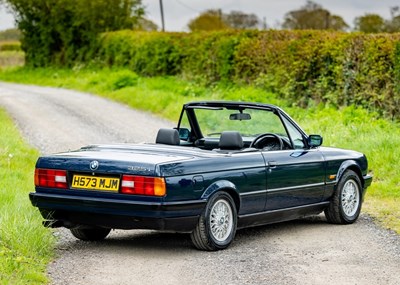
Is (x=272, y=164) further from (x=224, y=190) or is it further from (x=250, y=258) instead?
(x=250, y=258)

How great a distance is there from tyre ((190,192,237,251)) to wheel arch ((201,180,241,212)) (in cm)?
5

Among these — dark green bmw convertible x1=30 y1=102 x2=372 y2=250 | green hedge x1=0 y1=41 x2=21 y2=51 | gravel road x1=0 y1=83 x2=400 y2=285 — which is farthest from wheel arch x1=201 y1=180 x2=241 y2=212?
green hedge x1=0 y1=41 x2=21 y2=51

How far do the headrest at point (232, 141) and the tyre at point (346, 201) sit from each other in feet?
5.09

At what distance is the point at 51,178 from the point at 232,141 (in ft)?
5.79

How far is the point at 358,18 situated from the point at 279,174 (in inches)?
1865

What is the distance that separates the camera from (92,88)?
33812 millimetres

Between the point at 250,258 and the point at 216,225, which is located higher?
the point at 216,225

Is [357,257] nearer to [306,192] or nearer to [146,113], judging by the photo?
[306,192]

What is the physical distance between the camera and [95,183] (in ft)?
26.4

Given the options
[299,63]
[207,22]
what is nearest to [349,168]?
[299,63]

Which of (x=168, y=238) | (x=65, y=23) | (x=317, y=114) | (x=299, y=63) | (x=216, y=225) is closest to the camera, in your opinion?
(x=216, y=225)

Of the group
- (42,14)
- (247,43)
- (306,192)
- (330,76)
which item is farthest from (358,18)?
(306,192)

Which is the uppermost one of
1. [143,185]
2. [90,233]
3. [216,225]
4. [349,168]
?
[143,185]

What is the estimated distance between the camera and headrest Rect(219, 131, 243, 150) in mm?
8875
